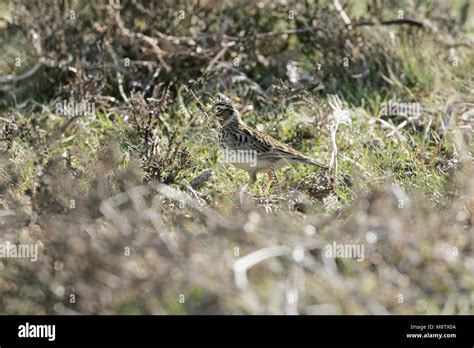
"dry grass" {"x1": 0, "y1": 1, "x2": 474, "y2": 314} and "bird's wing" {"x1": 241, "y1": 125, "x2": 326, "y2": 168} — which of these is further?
"bird's wing" {"x1": 241, "y1": 125, "x2": 326, "y2": 168}

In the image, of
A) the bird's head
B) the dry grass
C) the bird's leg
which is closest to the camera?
the dry grass

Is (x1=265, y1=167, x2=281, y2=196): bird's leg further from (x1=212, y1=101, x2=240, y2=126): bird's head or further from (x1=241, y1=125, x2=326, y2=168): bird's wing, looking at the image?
(x1=212, y1=101, x2=240, y2=126): bird's head

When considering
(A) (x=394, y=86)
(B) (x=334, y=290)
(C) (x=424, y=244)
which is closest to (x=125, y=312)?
(B) (x=334, y=290)

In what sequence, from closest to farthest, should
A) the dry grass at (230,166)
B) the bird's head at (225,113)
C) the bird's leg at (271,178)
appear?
the dry grass at (230,166) → the bird's leg at (271,178) → the bird's head at (225,113)

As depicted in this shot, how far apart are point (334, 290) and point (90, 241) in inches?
47.9

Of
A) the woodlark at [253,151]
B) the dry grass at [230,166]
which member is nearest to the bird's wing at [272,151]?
the woodlark at [253,151]

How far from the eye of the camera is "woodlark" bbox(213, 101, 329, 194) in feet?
20.3

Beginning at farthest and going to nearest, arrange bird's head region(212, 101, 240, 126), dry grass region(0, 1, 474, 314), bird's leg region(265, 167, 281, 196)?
bird's head region(212, 101, 240, 126) < bird's leg region(265, 167, 281, 196) < dry grass region(0, 1, 474, 314)

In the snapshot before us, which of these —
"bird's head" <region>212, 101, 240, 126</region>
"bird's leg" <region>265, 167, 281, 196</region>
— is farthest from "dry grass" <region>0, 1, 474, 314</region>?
"bird's head" <region>212, 101, 240, 126</region>

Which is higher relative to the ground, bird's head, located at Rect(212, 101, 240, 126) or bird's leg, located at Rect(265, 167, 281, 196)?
bird's head, located at Rect(212, 101, 240, 126)

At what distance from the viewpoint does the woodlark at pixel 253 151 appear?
6.18 m

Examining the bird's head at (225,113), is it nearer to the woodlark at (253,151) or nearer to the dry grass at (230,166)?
the woodlark at (253,151)

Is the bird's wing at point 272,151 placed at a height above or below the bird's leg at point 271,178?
above

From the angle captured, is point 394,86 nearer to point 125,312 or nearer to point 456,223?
point 456,223
